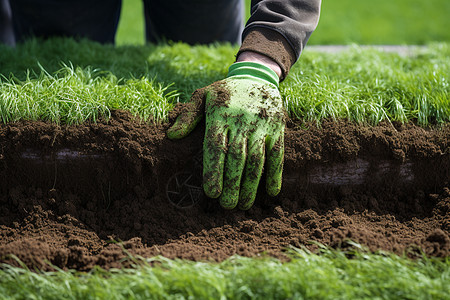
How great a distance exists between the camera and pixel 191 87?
9.93 ft

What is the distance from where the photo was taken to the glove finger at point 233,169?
86.7 inches

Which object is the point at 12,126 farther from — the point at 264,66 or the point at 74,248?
the point at 264,66

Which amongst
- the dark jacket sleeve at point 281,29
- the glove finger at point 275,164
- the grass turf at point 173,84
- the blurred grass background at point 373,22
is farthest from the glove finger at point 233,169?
the blurred grass background at point 373,22

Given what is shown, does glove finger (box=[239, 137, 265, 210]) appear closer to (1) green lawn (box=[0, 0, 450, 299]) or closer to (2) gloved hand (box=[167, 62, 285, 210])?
(2) gloved hand (box=[167, 62, 285, 210])

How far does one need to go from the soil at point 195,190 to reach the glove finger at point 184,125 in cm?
8

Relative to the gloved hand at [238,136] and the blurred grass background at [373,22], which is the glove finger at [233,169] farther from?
the blurred grass background at [373,22]

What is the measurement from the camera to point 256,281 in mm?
1697

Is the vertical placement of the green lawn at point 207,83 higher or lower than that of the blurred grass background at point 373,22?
lower

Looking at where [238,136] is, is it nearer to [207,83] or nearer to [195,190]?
[195,190]

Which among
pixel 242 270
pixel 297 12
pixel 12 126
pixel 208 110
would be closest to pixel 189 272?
pixel 242 270

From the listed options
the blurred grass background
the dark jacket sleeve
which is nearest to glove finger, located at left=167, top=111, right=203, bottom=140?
the dark jacket sleeve

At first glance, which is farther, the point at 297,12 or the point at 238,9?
the point at 238,9

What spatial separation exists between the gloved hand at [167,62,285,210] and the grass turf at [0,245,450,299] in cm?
51

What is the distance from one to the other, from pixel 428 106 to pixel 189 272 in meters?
2.13
